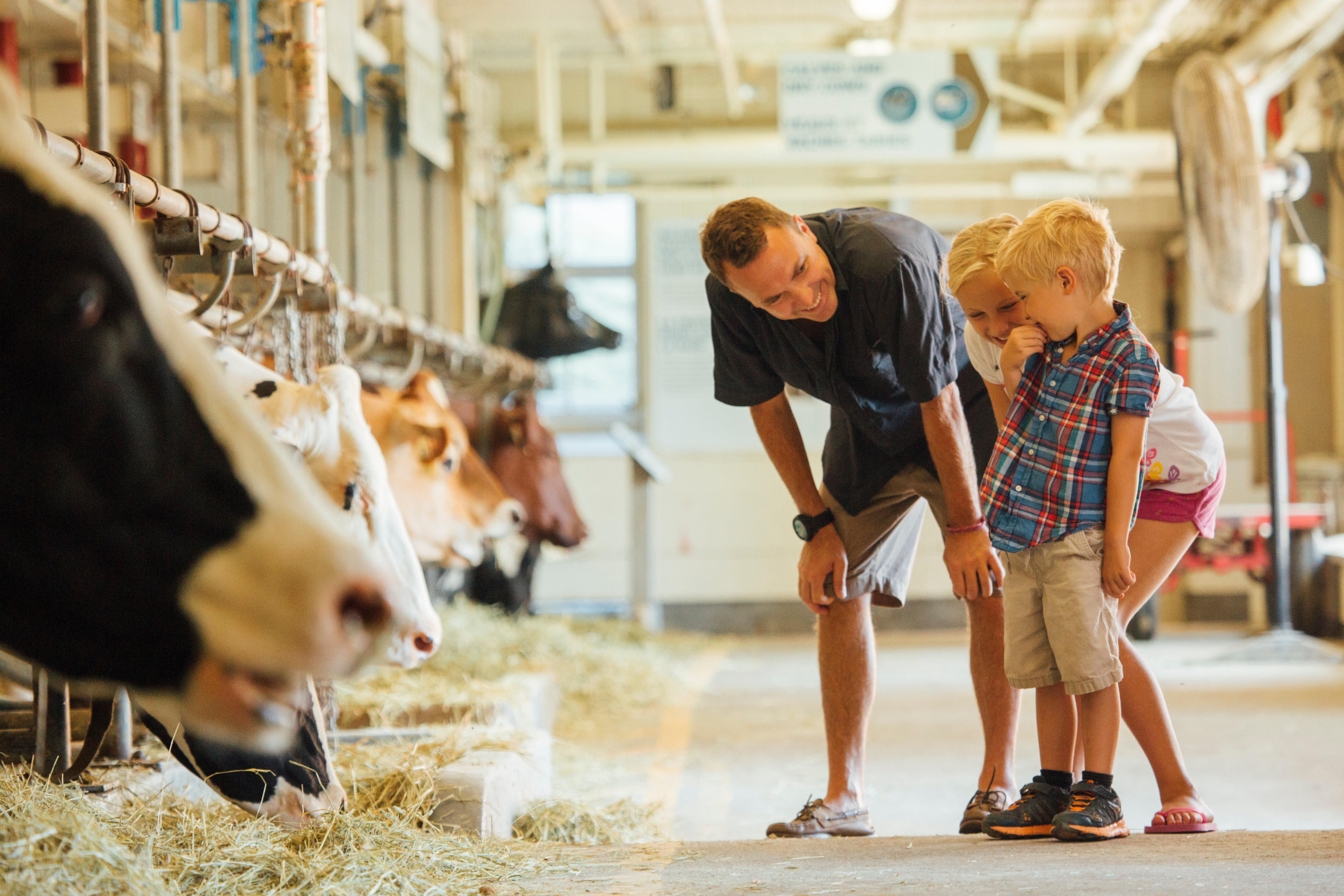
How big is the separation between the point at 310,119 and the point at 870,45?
488 cm

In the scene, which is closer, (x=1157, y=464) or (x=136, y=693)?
(x=136, y=693)

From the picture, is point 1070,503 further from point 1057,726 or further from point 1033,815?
point 1033,815

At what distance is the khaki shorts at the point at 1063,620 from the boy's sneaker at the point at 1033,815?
160 millimetres

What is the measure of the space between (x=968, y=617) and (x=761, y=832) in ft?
2.65

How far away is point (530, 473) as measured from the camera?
17.4ft

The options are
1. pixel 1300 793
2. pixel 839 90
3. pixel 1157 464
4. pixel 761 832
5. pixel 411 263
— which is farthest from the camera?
pixel 411 263

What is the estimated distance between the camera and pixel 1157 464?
2096mm

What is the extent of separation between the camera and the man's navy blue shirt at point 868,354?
7.13 ft

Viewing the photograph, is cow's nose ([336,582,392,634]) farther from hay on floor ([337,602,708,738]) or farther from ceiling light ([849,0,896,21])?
ceiling light ([849,0,896,21])

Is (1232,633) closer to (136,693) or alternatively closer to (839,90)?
(839,90)

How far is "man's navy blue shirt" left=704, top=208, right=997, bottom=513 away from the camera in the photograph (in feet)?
7.13

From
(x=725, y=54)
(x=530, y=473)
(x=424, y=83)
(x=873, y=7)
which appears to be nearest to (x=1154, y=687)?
(x=530, y=473)

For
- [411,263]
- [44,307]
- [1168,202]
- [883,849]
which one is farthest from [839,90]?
[44,307]

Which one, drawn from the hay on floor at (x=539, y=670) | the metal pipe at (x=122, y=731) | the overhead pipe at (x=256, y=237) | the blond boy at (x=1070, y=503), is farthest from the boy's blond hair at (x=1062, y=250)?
the hay on floor at (x=539, y=670)
